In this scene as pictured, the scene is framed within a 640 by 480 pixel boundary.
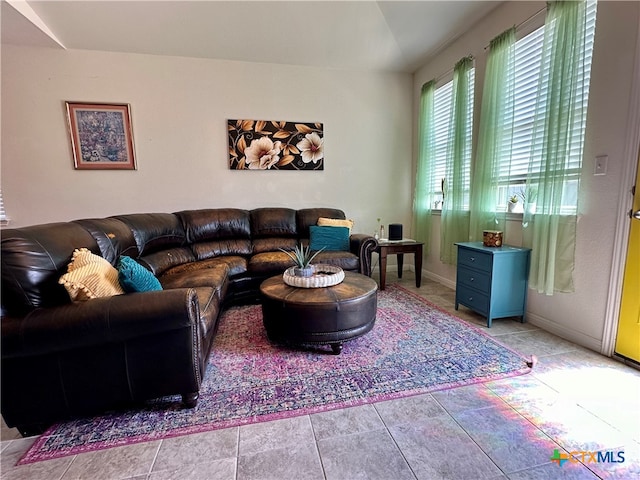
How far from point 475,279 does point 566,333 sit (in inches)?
29.0

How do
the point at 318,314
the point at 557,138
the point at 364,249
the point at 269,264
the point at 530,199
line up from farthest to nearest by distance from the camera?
1. the point at 364,249
2. the point at 269,264
3. the point at 530,199
4. the point at 557,138
5. the point at 318,314

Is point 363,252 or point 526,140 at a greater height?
point 526,140

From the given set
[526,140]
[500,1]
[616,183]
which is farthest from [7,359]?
[500,1]

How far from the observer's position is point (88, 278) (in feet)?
5.03

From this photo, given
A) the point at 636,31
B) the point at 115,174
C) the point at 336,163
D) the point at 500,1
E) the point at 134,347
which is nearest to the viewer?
the point at 134,347

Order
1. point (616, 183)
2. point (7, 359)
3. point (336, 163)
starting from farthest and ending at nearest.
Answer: point (336, 163), point (616, 183), point (7, 359)

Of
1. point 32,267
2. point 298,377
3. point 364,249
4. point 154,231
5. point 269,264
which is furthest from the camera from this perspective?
point 364,249

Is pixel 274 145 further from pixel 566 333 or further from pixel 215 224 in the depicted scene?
pixel 566 333

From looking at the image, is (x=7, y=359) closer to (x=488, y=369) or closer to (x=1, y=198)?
(x=488, y=369)

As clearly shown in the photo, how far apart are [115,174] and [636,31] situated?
4873 mm

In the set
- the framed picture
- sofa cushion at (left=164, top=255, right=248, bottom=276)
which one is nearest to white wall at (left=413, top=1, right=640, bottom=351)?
sofa cushion at (left=164, top=255, right=248, bottom=276)

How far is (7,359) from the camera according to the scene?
1.34 metres

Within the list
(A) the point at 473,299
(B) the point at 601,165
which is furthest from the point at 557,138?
(A) the point at 473,299

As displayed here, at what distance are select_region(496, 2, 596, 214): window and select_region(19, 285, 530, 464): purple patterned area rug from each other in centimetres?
129
